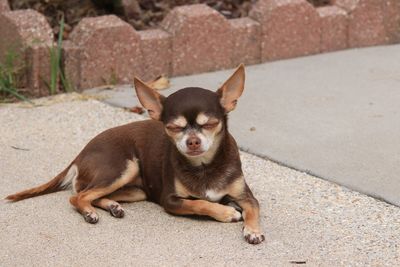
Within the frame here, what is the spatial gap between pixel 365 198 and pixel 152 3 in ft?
12.7

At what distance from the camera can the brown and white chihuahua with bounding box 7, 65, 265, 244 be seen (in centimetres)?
471

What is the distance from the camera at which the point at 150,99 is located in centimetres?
494

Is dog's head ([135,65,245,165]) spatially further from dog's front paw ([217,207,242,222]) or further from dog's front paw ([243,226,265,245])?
dog's front paw ([243,226,265,245])

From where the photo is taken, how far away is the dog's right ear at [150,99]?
4.92 metres

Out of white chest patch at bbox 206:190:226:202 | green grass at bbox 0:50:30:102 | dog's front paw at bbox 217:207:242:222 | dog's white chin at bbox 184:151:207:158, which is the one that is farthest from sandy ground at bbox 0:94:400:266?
green grass at bbox 0:50:30:102

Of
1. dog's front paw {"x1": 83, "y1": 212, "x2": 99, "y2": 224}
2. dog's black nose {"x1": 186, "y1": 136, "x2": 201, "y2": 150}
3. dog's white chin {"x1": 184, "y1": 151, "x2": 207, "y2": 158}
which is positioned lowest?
dog's front paw {"x1": 83, "y1": 212, "x2": 99, "y2": 224}

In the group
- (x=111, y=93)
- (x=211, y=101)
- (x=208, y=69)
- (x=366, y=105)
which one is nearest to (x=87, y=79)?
(x=111, y=93)

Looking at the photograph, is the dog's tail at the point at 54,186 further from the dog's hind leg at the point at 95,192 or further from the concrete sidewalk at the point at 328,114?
the concrete sidewalk at the point at 328,114

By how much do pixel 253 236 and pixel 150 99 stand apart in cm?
94

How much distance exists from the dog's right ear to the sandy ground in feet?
1.85

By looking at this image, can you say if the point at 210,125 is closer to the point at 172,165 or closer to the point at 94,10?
the point at 172,165

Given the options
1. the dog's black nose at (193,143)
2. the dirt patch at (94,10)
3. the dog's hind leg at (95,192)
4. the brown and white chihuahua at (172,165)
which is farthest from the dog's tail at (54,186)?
the dirt patch at (94,10)

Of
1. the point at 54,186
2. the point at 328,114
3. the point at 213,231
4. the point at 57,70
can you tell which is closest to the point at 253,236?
the point at 213,231

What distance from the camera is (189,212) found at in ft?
15.9
